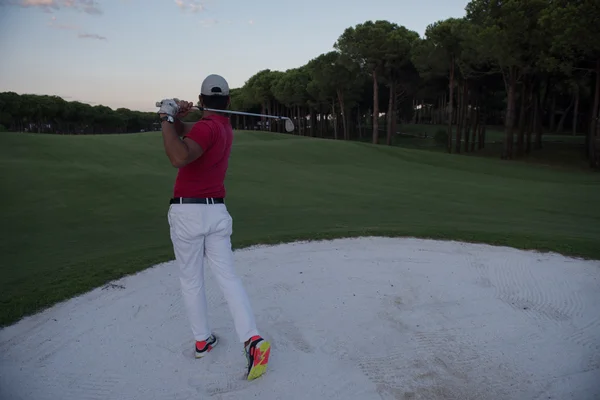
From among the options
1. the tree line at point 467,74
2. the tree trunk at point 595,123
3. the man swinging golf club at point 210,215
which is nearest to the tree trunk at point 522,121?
the tree line at point 467,74

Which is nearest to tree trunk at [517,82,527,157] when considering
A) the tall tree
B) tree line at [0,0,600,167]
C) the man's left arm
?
tree line at [0,0,600,167]

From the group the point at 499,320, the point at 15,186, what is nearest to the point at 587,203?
the point at 499,320

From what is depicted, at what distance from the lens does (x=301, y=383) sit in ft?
12.5

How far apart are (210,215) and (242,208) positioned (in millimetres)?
7827

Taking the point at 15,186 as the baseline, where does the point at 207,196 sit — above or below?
above

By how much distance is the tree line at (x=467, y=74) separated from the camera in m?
26.3

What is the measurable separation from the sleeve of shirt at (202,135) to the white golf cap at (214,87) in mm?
364

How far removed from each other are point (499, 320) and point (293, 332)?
2.38 meters

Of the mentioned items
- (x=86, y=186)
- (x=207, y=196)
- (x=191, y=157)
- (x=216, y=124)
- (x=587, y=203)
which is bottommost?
(x=587, y=203)

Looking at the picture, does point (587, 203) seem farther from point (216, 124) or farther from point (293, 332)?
point (216, 124)

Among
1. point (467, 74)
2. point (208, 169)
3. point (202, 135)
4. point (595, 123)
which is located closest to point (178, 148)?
point (202, 135)

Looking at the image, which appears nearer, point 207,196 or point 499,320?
point 207,196

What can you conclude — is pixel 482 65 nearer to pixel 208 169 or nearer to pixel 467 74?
pixel 467 74

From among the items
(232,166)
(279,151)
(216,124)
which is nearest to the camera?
(216,124)
